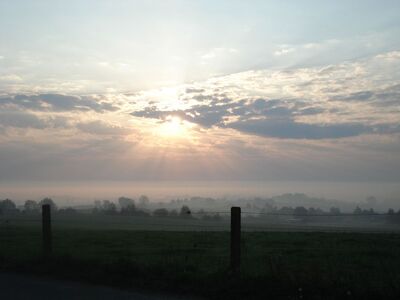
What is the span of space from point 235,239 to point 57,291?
13.3 ft

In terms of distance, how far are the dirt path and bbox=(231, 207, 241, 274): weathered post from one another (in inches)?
66.4

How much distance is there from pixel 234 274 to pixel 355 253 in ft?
27.1

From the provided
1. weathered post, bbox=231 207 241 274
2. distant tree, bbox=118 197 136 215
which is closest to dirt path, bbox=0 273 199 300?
weathered post, bbox=231 207 241 274

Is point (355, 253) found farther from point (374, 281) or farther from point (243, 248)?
point (374, 281)

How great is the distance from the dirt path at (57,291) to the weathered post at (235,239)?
1687mm

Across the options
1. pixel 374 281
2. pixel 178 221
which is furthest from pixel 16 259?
pixel 178 221

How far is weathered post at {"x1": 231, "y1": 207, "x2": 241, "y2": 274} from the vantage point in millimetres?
10695

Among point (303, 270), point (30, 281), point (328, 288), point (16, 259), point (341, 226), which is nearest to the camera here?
point (328, 288)

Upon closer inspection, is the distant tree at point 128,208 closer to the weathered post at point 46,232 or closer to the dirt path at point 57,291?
the weathered post at point 46,232

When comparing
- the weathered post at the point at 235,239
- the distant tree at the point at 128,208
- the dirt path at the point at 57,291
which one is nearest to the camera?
the dirt path at the point at 57,291

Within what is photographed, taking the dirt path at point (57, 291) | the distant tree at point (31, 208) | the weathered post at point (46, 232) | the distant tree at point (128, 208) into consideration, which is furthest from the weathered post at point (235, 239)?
the distant tree at point (31, 208)

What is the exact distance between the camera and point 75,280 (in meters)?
11.5

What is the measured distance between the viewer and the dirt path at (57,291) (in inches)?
378

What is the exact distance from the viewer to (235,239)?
1081cm
